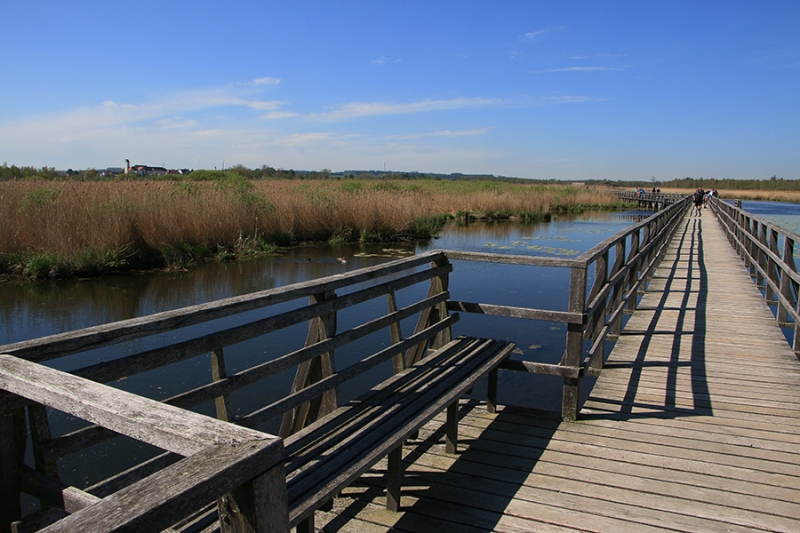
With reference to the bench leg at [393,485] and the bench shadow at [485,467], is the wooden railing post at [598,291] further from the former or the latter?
the bench leg at [393,485]

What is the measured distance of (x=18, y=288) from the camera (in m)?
11.8

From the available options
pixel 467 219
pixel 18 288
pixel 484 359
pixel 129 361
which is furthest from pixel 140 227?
pixel 467 219

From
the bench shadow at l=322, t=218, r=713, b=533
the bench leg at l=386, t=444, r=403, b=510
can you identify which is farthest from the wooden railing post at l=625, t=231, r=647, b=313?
the bench leg at l=386, t=444, r=403, b=510

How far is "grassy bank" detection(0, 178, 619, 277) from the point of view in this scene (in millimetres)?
13148

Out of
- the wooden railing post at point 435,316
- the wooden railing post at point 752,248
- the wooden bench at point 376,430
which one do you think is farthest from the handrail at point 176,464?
the wooden railing post at point 752,248

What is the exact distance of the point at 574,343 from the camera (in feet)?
14.3

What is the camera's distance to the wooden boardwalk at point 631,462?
3.04 m

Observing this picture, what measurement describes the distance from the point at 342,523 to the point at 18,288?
11464 millimetres

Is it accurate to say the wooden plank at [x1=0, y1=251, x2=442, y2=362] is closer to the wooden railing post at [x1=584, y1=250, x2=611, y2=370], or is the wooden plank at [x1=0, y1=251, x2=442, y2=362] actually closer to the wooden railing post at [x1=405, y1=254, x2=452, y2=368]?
the wooden railing post at [x1=405, y1=254, x2=452, y2=368]

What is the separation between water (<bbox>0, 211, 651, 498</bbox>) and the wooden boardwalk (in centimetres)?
180

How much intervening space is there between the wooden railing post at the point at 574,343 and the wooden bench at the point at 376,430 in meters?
0.52

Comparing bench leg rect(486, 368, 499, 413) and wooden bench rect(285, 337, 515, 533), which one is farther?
bench leg rect(486, 368, 499, 413)

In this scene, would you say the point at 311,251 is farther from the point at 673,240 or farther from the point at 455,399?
the point at 455,399

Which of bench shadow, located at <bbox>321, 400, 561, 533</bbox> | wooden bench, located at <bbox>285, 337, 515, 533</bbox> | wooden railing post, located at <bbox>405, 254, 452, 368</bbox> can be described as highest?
wooden railing post, located at <bbox>405, 254, 452, 368</bbox>
